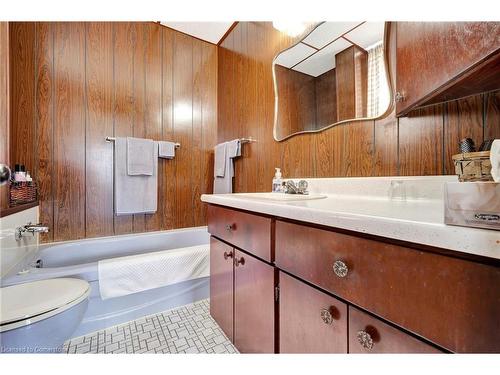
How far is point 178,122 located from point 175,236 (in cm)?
114

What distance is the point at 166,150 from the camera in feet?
6.62

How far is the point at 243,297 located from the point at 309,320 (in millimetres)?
368

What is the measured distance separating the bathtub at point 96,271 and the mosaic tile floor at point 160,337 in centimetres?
6

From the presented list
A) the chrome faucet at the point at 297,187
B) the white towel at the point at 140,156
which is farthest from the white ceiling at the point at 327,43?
the white towel at the point at 140,156

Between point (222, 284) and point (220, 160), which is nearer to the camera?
point (222, 284)

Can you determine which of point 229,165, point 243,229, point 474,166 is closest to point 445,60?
point 474,166

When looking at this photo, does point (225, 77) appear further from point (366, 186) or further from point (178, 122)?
point (366, 186)

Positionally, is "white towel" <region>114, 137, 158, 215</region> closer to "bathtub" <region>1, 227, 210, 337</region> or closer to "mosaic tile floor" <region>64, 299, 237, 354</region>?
"bathtub" <region>1, 227, 210, 337</region>

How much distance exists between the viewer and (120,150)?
72.3 inches

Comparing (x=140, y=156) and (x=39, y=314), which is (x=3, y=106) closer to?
(x=140, y=156)

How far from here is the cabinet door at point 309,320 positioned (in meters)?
0.53

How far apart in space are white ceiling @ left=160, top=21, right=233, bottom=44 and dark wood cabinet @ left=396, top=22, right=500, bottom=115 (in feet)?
5.84

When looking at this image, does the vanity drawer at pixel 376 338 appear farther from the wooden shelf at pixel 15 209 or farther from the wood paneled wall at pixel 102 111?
the wood paneled wall at pixel 102 111
